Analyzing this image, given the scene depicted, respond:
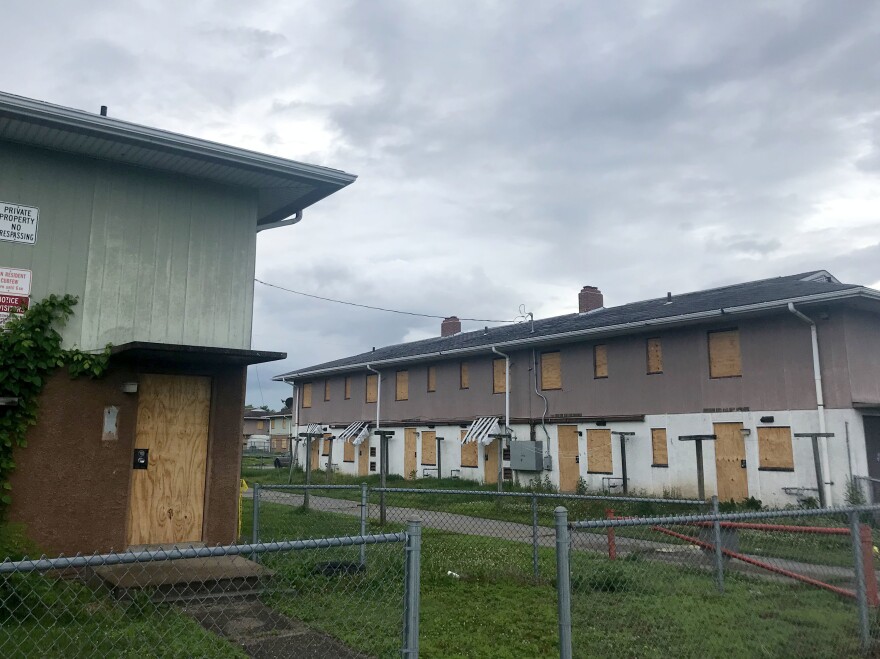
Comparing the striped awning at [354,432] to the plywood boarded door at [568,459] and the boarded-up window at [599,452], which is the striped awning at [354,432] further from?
the boarded-up window at [599,452]

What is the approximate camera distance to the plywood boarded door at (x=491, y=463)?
26000mm

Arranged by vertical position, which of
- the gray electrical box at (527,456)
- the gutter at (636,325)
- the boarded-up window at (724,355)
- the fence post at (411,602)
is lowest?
the fence post at (411,602)

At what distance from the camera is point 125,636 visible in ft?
20.0

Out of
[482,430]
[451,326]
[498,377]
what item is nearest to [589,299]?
[498,377]

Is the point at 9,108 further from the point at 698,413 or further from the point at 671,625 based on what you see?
the point at 698,413

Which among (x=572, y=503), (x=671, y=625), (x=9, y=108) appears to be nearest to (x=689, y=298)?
(x=572, y=503)

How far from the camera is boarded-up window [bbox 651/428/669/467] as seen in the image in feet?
68.5

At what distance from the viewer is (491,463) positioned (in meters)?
26.3

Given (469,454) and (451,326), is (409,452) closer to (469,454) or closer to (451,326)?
(469,454)

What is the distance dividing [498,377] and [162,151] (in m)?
18.7

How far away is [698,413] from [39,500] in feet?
54.9

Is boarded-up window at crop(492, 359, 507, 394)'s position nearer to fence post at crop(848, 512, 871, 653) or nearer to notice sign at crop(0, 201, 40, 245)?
notice sign at crop(0, 201, 40, 245)

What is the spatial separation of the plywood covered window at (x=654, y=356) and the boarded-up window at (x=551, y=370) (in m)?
3.46

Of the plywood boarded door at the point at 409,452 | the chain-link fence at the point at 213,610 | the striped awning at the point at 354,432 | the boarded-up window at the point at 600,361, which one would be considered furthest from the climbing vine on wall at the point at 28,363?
the striped awning at the point at 354,432
